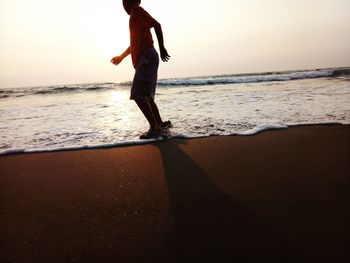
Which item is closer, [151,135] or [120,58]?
[151,135]

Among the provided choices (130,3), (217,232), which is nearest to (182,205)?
(217,232)

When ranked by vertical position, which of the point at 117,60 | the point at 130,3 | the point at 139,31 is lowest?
the point at 117,60

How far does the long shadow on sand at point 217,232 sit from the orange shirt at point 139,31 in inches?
88.0

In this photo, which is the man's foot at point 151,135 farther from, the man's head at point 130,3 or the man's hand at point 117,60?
the man's head at point 130,3

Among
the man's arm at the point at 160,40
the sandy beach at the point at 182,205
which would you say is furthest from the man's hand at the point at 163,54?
the sandy beach at the point at 182,205

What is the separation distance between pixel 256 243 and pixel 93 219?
826mm

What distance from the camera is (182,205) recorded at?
1.81 metres

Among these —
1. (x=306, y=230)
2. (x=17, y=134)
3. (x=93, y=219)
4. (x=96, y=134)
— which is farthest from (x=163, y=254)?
(x=17, y=134)

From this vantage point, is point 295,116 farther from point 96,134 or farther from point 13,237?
point 13,237

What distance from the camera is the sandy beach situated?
1.38m

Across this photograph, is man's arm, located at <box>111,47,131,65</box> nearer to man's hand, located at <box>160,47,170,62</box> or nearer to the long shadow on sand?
man's hand, located at <box>160,47,170,62</box>

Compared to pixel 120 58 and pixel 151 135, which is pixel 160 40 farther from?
pixel 151 135

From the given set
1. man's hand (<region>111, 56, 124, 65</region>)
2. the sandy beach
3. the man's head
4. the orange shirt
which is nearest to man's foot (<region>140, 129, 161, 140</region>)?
the sandy beach

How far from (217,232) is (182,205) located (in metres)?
0.36
